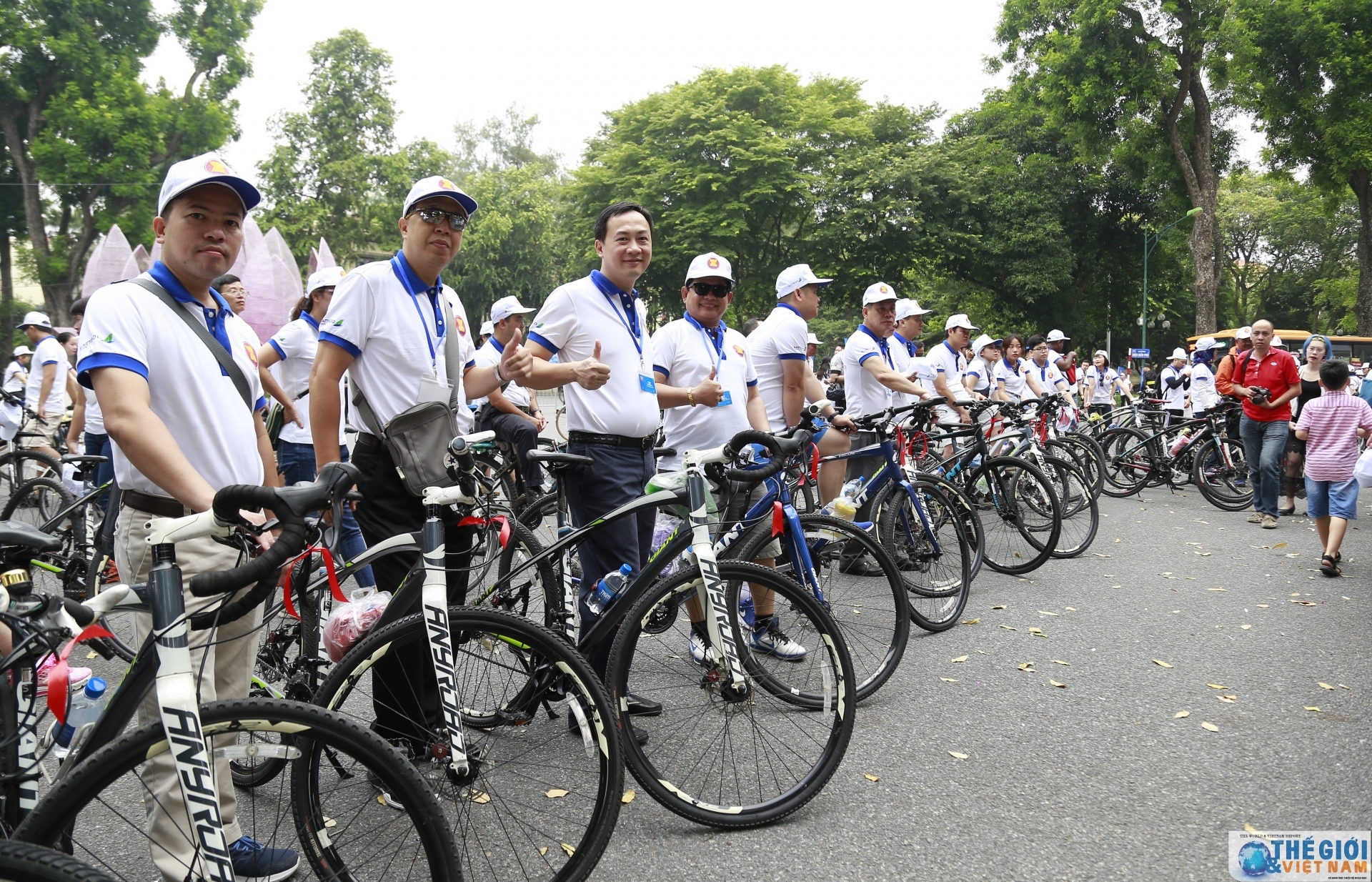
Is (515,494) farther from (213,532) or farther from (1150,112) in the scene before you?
(1150,112)

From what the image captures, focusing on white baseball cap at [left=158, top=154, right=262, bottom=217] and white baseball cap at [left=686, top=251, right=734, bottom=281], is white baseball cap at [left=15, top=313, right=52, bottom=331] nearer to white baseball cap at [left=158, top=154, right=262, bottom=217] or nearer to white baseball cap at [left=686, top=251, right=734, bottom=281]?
white baseball cap at [left=686, top=251, right=734, bottom=281]

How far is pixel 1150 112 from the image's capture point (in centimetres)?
2739

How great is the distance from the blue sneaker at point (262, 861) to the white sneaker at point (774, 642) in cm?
167

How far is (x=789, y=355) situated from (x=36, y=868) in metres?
4.83

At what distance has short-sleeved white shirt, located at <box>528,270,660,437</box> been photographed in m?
4.06

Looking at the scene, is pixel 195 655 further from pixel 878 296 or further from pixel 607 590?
pixel 878 296

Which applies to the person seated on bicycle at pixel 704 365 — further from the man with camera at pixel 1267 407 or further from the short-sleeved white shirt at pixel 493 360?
the man with camera at pixel 1267 407

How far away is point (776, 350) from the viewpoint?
6.01 meters

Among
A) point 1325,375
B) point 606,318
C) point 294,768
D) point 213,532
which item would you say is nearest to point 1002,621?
point 606,318

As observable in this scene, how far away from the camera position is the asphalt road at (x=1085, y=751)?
123 inches

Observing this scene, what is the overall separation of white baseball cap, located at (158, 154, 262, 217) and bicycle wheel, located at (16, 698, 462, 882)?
53.8 inches

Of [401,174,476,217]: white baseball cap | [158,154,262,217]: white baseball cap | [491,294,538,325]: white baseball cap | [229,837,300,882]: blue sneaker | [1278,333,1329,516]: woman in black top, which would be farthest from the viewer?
[1278,333,1329,516]: woman in black top

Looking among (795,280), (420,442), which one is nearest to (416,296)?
(420,442)

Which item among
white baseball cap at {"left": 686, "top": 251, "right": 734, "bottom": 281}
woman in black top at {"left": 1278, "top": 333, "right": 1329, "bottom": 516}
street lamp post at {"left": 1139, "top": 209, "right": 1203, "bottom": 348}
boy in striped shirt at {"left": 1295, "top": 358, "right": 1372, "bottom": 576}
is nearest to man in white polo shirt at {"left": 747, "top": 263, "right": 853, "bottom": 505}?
white baseball cap at {"left": 686, "top": 251, "right": 734, "bottom": 281}
